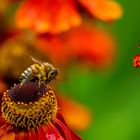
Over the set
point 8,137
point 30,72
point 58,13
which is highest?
point 58,13

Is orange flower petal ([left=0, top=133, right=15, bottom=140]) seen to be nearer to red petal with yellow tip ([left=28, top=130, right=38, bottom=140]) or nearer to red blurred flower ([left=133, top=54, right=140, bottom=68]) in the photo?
red petal with yellow tip ([left=28, top=130, right=38, bottom=140])

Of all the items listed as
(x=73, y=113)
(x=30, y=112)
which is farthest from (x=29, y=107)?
(x=73, y=113)

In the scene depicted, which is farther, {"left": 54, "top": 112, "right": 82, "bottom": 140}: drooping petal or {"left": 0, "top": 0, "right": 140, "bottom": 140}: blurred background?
{"left": 0, "top": 0, "right": 140, "bottom": 140}: blurred background

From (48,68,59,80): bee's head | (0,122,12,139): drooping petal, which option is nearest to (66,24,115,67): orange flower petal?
(48,68,59,80): bee's head

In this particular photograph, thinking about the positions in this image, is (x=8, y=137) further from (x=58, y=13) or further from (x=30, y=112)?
(x=58, y=13)

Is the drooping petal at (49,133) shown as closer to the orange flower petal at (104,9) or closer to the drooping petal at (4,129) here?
the drooping petal at (4,129)

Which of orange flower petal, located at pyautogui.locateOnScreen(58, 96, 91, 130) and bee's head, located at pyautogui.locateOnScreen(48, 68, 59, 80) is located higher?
bee's head, located at pyautogui.locateOnScreen(48, 68, 59, 80)

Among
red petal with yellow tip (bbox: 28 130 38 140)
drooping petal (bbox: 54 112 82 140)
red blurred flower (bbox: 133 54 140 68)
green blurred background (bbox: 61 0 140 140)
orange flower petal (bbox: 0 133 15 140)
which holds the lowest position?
orange flower petal (bbox: 0 133 15 140)

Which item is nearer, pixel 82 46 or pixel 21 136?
pixel 21 136
